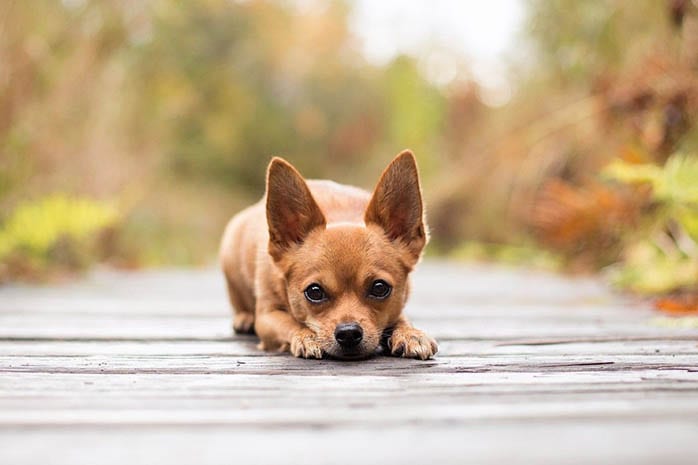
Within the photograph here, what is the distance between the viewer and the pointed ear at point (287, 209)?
3.30 meters

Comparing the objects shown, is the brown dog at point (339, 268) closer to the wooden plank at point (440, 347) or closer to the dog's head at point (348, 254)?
the dog's head at point (348, 254)

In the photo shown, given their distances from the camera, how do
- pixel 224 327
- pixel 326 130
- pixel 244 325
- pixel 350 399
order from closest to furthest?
pixel 350 399 → pixel 244 325 → pixel 224 327 → pixel 326 130

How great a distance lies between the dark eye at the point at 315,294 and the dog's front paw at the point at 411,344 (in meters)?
0.34

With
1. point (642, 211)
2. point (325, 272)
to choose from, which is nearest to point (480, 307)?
point (325, 272)

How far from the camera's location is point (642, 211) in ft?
25.2

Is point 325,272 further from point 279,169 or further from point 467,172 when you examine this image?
point 467,172

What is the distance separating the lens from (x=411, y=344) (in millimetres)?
3031

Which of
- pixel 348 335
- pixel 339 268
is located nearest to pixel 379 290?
pixel 339 268

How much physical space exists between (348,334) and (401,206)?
2.51 ft

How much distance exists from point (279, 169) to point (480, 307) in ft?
8.69

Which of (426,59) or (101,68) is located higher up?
(426,59)

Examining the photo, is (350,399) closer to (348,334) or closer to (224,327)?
(348,334)

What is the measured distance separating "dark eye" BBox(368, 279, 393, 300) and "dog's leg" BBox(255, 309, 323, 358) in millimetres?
309

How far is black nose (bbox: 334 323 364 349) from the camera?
2914mm
